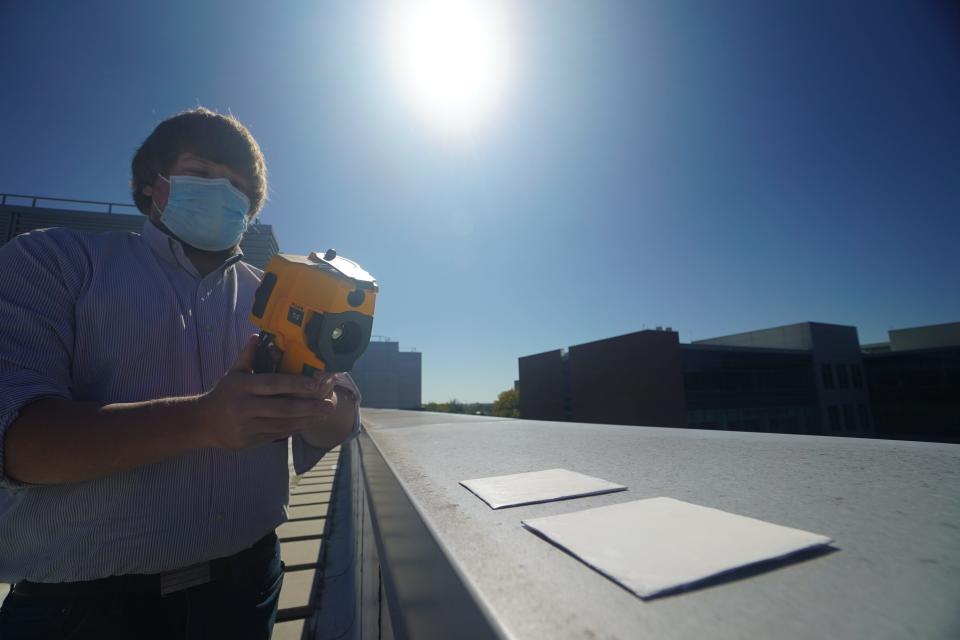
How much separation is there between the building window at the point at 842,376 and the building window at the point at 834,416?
5.20 ft

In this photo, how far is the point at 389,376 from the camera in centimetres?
3834

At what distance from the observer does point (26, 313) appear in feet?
2.43

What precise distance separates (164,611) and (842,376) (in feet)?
115

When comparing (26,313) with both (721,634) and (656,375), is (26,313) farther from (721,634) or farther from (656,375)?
(656,375)

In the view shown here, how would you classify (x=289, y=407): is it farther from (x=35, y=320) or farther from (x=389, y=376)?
(x=389, y=376)

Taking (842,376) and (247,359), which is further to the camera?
(842,376)

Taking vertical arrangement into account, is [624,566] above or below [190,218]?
below

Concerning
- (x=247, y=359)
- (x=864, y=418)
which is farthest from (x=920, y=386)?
(x=247, y=359)

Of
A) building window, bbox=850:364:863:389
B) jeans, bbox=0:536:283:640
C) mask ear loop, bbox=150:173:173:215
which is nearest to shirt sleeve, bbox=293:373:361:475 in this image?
jeans, bbox=0:536:283:640

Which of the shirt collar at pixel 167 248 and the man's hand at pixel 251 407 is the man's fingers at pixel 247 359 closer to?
the man's hand at pixel 251 407

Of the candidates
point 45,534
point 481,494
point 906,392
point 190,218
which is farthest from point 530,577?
point 906,392

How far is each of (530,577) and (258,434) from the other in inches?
23.2

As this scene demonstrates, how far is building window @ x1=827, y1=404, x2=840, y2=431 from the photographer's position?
23930 millimetres

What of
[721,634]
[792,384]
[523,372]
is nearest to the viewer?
[721,634]
